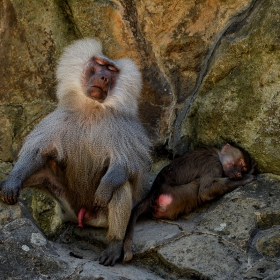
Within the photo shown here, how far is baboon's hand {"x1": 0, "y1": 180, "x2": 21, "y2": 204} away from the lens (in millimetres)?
4949

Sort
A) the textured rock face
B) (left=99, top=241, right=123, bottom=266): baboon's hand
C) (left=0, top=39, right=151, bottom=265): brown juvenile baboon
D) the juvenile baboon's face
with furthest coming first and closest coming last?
the textured rock face < the juvenile baboon's face < (left=0, top=39, right=151, bottom=265): brown juvenile baboon < (left=99, top=241, right=123, bottom=266): baboon's hand

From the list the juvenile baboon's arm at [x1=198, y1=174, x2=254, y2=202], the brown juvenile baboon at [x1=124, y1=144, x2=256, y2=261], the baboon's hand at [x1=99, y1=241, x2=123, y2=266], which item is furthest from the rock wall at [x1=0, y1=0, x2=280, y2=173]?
the baboon's hand at [x1=99, y1=241, x2=123, y2=266]

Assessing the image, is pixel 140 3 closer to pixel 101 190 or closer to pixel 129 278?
pixel 101 190

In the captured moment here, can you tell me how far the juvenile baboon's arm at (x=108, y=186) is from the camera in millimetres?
5055

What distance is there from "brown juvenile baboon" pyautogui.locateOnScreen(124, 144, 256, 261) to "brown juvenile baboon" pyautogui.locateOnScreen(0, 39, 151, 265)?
24 cm

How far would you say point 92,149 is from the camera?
5328 mm

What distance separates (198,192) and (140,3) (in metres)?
1.98

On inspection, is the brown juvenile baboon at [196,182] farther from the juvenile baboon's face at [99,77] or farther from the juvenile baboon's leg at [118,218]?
the juvenile baboon's face at [99,77]

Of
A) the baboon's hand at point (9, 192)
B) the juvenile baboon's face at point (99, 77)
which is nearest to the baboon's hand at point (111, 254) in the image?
the baboon's hand at point (9, 192)

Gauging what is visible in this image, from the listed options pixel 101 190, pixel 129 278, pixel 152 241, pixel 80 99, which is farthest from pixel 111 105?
pixel 129 278

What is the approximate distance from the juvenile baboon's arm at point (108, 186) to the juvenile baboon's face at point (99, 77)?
71cm

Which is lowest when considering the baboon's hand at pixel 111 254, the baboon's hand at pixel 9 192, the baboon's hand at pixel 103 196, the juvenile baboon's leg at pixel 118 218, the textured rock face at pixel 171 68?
the baboon's hand at pixel 111 254

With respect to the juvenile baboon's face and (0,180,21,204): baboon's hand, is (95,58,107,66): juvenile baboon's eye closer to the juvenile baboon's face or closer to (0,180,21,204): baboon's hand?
the juvenile baboon's face

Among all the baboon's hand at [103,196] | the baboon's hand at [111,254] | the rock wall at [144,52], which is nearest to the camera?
the baboon's hand at [111,254]
